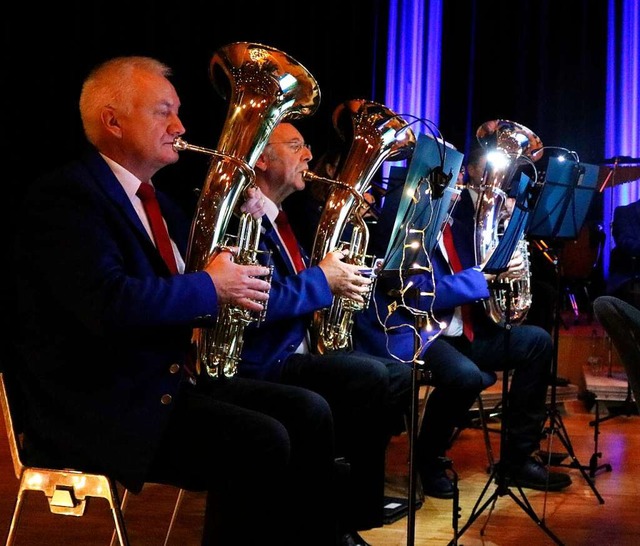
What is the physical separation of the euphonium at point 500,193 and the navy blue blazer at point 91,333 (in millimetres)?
1905

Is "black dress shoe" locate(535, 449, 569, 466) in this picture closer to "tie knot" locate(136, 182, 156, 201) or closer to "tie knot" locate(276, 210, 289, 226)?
"tie knot" locate(276, 210, 289, 226)

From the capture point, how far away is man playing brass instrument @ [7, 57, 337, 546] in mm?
1970

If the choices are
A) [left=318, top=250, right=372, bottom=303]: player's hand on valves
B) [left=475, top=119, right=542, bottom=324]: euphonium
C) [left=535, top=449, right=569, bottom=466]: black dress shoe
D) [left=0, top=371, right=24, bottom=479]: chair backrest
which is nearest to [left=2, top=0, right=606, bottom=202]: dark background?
[left=475, top=119, right=542, bottom=324]: euphonium

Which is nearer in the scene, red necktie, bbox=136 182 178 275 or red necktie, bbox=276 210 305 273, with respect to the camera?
red necktie, bbox=136 182 178 275

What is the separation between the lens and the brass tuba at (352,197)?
9.87 feet

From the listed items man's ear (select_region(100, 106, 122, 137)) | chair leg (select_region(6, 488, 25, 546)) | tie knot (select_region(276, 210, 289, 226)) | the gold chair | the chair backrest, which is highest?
man's ear (select_region(100, 106, 122, 137))

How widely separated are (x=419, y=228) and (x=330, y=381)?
1.94ft

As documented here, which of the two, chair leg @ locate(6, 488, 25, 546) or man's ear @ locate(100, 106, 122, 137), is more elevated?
man's ear @ locate(100, 106, 122, 137)

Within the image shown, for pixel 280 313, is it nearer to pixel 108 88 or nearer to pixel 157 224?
A: pixel 157 224

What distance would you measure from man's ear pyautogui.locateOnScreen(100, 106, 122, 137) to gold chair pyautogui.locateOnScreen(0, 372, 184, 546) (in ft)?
2.25

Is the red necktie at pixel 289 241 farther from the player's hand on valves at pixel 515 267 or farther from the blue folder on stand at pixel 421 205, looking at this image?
the player's hand on valves at pixel 515 267

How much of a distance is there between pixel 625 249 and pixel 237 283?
428 cm

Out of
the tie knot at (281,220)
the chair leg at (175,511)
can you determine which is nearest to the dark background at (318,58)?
the tie knot at (281,220)

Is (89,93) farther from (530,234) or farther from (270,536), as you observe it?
(530,234)
